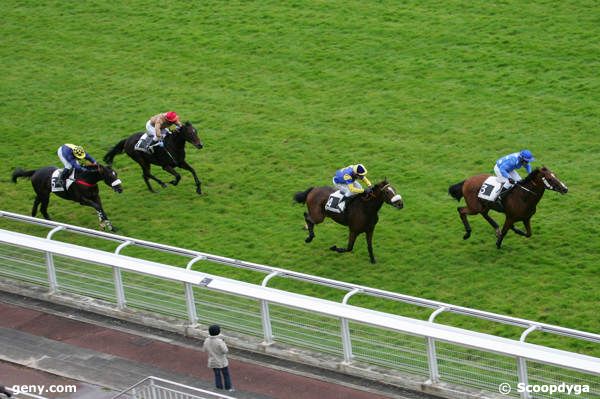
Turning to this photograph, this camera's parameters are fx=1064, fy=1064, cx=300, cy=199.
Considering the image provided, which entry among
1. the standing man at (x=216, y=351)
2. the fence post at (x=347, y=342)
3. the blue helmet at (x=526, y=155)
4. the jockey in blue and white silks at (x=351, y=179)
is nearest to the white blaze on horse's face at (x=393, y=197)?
the jockey in blue and white silks at (x=351, y=179)

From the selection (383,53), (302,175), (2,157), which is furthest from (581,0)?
(2,157)

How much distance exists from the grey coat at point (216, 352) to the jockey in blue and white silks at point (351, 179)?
373 centimetres

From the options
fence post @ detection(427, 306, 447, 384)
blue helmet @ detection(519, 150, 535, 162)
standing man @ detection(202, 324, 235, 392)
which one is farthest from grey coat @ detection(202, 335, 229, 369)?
blue helmet @ detection(519, 150, 535, 162)

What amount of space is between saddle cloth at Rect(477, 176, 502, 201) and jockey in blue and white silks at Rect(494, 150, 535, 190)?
7 centimetres

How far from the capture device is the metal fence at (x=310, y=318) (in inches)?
383

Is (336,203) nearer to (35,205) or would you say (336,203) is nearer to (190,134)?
(190,134)

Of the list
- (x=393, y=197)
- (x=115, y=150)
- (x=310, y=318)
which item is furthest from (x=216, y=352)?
(x=115, y=150)

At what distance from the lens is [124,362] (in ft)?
36.3

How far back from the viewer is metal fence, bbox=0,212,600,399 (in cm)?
973

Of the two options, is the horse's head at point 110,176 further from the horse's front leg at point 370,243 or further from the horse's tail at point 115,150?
the horse's front leg at point 370,243

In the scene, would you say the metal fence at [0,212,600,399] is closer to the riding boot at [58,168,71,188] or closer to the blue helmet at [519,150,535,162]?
the riding boot at [58,168,71,188]

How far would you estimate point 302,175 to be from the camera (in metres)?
16.2

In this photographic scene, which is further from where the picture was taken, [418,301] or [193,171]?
[193,171]

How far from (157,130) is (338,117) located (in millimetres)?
3639
